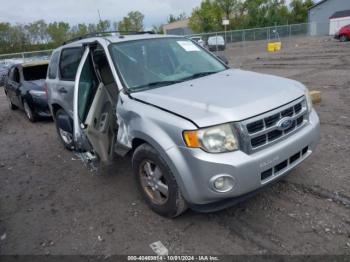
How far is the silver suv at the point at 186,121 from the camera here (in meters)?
2.68

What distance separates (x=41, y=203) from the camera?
4.05 metres

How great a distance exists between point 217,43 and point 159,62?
26376 mm

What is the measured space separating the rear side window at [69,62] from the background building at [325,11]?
4584 centimetres

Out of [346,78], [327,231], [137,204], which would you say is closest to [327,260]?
[327,231]

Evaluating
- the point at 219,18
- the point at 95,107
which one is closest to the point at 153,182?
the point at 95,107

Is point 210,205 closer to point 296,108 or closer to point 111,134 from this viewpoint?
point 296,108

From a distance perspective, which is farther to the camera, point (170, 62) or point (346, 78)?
point (346, 78)

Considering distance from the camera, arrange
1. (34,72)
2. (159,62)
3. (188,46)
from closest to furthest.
Result: (159,62) < (188,46) < (34,72)

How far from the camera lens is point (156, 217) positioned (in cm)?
345

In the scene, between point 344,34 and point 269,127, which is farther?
point 344,34

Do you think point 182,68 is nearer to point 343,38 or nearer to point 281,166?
point 281,166

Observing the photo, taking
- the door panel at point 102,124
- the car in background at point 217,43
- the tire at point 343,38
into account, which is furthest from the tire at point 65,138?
the tire at point 343,38

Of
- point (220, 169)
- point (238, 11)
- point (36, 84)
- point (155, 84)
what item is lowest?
point (220, 169)

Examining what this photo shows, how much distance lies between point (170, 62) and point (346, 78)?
8.16m
